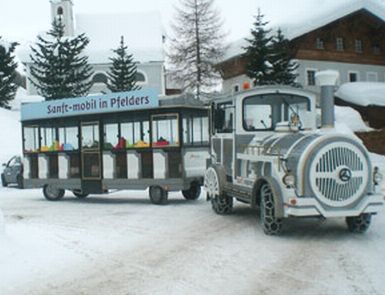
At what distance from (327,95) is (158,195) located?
6.37 m

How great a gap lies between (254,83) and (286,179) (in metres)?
28.1

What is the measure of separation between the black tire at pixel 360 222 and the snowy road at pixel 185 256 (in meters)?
0.16

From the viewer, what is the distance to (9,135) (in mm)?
37375

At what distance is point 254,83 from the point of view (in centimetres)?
3656

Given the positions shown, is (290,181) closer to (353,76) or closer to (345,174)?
(345,174)

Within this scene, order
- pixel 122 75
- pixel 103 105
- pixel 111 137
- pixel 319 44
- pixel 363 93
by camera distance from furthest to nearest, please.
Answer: pixel 122 75, pixel 319 44, pixel 363 93, pixel 111 137, pixel 103 105

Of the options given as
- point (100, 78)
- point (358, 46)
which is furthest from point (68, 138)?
point (100, 78)

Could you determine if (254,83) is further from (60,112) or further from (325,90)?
(325,90)

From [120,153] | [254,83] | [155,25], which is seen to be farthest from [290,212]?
[155,25]

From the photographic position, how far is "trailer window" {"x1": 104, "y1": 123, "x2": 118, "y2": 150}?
15.8 metres

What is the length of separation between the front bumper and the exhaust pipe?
1488 millimetres

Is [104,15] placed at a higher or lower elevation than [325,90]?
higher

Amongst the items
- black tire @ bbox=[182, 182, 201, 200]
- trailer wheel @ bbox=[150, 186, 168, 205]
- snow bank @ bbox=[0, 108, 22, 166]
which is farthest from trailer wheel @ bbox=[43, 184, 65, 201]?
snow bank @ bbox=[0, 108, 22, 166]

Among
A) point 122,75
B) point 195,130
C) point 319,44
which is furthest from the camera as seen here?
→ point 122,75
